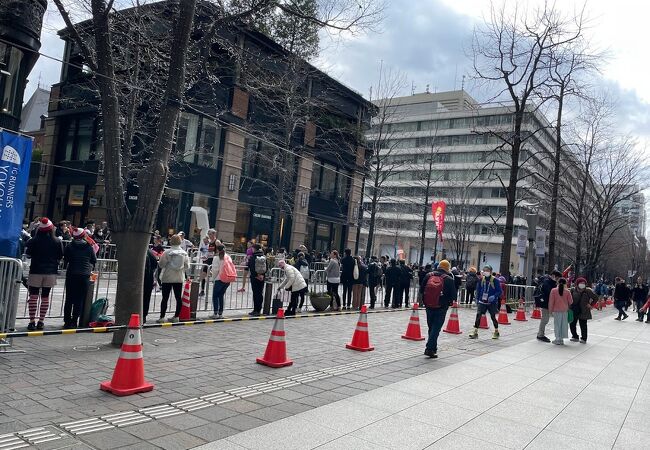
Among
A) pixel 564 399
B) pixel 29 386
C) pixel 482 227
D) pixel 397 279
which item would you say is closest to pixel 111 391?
pixel 29 386

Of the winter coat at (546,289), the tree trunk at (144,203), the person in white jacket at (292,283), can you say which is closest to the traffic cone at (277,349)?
the tree trunk at (144,203)

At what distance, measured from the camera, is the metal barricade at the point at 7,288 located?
23.5 ft

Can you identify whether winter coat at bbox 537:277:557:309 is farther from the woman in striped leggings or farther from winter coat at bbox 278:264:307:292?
the woman in striped leggings

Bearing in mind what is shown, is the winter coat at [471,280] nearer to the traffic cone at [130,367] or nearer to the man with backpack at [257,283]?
the man with backpack at [257,283]

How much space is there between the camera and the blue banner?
29.7 ft

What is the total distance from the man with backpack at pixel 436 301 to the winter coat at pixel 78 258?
612cm

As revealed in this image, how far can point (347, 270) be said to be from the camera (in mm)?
16234

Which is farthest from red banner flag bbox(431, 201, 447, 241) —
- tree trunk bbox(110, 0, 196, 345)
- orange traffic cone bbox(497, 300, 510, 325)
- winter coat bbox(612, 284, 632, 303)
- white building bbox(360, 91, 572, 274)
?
white building bbox(360, 91, 572, 274)

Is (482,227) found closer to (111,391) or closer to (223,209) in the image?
(223,209)

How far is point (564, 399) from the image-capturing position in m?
6.89

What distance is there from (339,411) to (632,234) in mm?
72060

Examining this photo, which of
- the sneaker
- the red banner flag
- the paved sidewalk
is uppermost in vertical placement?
the red banner flag

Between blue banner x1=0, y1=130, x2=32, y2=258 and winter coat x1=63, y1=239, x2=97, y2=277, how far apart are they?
1.01 metres

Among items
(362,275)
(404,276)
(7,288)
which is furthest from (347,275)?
(7,288)
